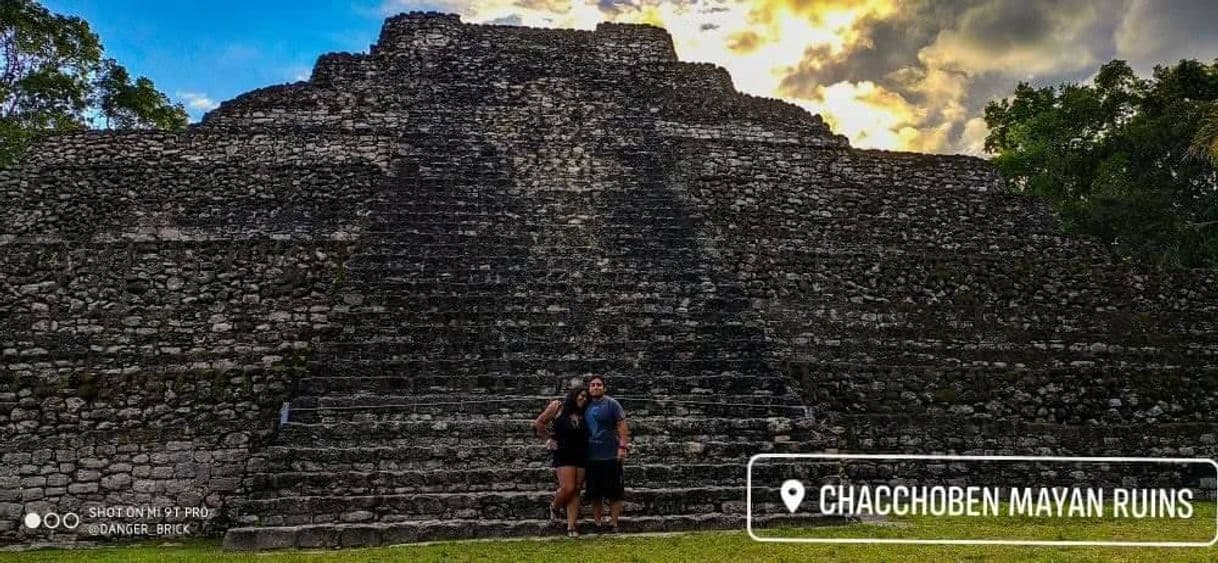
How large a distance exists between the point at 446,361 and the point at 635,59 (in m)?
10.5

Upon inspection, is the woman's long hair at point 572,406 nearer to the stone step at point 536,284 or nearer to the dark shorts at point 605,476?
the dark shorts at point 605,476

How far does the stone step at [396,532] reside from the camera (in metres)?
5.92

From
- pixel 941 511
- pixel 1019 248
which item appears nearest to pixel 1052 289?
pixel 1019 248

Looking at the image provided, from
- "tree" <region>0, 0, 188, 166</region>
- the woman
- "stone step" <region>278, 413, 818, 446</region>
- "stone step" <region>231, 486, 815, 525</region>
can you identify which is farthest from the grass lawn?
"tree" <region>0, 0, 188, 166</region>

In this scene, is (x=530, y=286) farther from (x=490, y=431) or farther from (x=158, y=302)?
(x=158, y=302)

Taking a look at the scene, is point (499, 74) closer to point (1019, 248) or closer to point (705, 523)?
point (1019, 248)

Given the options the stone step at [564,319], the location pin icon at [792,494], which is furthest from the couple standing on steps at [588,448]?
the stone step at [564,319]

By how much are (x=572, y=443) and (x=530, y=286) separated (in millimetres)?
3758

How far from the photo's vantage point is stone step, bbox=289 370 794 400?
7727 mm

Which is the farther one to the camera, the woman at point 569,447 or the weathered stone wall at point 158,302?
the weathered stone wall at point 158,302

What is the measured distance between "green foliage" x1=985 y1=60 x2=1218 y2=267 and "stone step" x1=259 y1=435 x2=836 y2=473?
16526 mm

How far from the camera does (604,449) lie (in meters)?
6.07

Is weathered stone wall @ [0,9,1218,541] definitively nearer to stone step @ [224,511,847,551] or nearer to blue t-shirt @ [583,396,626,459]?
stone step @ [224,511,847,551]

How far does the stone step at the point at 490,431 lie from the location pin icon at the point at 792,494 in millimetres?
749
